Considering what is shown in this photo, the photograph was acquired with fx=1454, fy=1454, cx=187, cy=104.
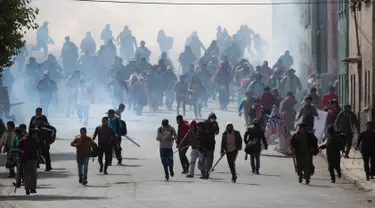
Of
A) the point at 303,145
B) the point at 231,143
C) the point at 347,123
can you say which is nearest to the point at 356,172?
the point at 303,145

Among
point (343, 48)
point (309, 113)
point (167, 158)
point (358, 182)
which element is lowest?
point (358, 182)

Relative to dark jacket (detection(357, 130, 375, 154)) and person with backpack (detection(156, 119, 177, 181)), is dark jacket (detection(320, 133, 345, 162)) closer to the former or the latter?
dark jacket (detection(357, 130, 375, 154))

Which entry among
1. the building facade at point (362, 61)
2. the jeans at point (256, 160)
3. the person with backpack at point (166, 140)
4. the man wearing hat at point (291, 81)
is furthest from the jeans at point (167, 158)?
the man wearing hat at point (291, 81)

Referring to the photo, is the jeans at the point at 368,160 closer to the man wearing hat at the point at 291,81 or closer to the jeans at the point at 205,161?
the jeans at the point at 205,161

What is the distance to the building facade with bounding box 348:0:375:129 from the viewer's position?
126 feet

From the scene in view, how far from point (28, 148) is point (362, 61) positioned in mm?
15974

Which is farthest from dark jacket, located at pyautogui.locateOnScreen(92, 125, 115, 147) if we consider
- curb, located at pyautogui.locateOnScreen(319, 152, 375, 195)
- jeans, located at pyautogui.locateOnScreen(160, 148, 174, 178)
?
curb, located at pyautogui.locateOnScreen(319, 152, 375, 195)

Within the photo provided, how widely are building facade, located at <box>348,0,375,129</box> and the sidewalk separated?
8.67ft

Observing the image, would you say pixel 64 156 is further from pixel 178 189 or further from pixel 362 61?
pixel 178 189

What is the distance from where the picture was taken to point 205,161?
30125 millimetres

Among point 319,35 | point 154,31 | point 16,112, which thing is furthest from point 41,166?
point 154,31

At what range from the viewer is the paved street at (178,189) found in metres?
24.1

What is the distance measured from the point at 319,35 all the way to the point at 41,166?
26.6 m

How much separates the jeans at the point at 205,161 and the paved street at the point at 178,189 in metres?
0.25
